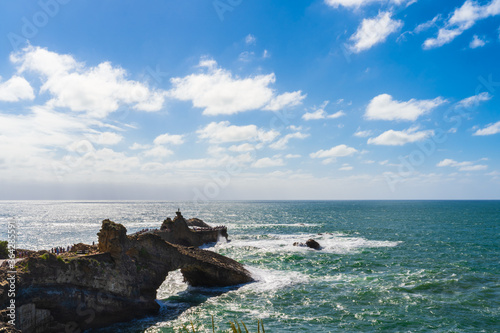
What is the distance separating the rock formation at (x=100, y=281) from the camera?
21828 millimetres

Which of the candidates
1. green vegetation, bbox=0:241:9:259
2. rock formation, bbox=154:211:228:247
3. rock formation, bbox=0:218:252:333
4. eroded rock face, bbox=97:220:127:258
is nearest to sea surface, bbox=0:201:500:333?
rock formation, bbox=0:218:252:333

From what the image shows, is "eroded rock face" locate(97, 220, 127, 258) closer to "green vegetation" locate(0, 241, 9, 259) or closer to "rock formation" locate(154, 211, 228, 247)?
"green vegetation" locate(0, 241, 9, 259)

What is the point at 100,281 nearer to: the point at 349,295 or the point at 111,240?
the point at 111,240

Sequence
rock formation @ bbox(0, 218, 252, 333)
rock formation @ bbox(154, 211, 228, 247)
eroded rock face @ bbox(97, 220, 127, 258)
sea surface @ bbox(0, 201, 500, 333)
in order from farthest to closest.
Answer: rock formation @ bbox(154, 211, 228, 247) → eroded rock face @ bbox(97, 220, 127, 258) → sea surface @ bbox(0, 201, 500, 333) → rock formation @ bbox(0, 218, 252, 333)

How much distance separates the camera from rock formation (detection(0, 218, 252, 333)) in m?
21.8

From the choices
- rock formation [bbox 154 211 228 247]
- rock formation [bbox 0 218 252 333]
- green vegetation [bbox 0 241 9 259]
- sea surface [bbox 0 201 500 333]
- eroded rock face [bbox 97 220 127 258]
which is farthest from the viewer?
rock formation [bbox 154 211 228 247]

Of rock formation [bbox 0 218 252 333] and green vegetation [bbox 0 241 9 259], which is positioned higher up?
green vegetation [bbox 0 241 9 259]

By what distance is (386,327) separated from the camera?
86.2ft

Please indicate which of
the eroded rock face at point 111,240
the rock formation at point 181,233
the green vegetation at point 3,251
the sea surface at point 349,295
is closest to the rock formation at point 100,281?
the eroded rock face at point 111,240

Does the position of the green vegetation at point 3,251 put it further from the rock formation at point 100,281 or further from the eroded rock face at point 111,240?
the eroded rock face at point 111,240

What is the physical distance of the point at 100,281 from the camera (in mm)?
26000

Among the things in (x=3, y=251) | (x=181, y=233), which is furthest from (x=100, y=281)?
(x=181, y=233)

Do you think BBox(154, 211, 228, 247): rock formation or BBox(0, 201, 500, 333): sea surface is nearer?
BBox(0, 201, 500, 333): sea surface

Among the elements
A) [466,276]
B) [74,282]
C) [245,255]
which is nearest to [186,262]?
[74,282]
